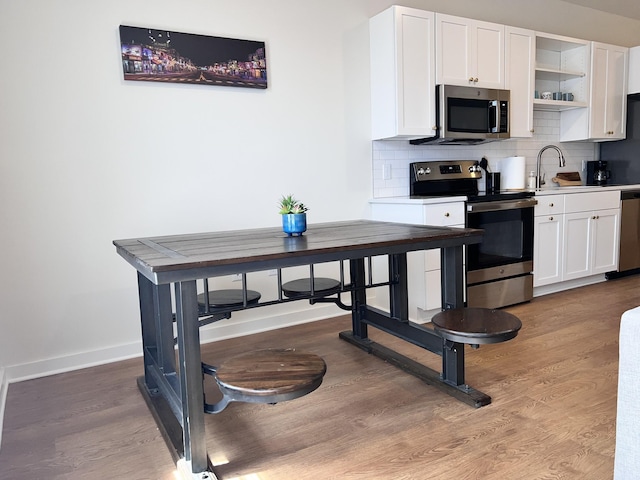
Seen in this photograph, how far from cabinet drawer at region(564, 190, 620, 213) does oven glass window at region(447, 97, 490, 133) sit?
101 cm

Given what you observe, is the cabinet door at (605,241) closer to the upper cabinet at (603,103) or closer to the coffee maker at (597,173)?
the coffee maker at (597,173)

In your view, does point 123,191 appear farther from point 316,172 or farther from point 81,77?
point 316,172

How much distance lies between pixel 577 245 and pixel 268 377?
3597 millimetres

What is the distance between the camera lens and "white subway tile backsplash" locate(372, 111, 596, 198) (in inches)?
153

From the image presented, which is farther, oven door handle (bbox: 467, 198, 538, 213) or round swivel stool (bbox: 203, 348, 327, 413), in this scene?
oven door handle (bbox: 467, 198, 538, 213)

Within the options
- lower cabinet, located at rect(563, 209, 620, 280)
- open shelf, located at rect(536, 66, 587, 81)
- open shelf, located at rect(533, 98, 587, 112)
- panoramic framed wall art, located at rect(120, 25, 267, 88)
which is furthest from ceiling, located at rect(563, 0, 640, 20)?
panoramic framed wall art, located at rect(120, 25, 267, 88)

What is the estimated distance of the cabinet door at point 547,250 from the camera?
12.9 feet

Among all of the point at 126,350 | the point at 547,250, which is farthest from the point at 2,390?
the point at 547,250

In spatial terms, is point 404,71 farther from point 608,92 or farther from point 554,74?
point 608,92

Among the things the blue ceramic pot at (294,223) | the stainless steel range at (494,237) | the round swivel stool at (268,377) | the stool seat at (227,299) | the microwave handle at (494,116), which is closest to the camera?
the round swivel stool at (268,377)

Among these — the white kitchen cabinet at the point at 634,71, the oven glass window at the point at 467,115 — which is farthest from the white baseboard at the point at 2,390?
the white kitchen cabinet at the point at 634,71

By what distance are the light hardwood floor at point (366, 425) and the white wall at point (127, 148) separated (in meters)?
0.44

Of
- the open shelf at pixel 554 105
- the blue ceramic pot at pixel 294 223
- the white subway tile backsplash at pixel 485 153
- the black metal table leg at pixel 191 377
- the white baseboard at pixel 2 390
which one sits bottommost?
the white baseboard at pixel 2 390

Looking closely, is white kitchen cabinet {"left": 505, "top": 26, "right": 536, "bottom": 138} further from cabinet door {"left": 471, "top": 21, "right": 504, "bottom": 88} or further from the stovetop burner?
the stovetop burner
